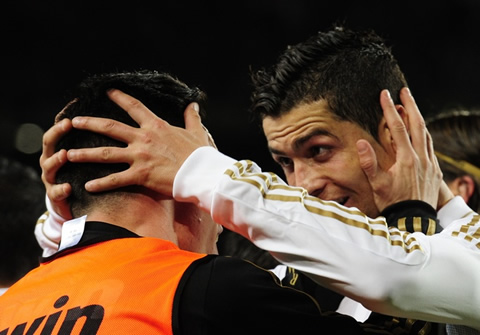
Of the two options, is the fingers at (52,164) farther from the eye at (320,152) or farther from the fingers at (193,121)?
the eye at (320,152)

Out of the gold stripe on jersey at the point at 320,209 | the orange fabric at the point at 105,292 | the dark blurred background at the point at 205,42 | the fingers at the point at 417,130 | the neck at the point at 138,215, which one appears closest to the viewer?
the orange fabric at the point at 105,292

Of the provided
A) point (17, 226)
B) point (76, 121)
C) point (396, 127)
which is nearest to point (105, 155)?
point (76, 121)

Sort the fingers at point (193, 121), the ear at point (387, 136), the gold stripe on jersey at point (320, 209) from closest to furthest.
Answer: the gold stripe on jersey at point (320, 209) < the fingers at point (193, 121) < the ear at point (387, 136)

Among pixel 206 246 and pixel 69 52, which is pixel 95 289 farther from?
pixel 69 52

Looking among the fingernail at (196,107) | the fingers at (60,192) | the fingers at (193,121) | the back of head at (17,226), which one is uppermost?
the fingernail at (196,107)

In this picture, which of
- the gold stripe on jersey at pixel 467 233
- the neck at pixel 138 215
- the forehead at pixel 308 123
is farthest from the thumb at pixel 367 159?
the neck at pixel 138 215

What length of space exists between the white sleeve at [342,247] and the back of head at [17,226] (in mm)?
1422

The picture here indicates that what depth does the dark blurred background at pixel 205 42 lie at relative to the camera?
621 cm

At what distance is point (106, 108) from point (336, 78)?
99 centimetres

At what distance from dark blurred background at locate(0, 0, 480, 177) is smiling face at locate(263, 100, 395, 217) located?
3679mm

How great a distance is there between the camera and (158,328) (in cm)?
141

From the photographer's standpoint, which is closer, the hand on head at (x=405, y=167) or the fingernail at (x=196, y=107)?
the fingernail at (x=196, y=107)

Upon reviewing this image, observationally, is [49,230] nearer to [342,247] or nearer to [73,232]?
[73,232]

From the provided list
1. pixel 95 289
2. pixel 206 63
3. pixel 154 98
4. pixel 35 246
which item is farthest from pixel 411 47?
pixel 95 289
